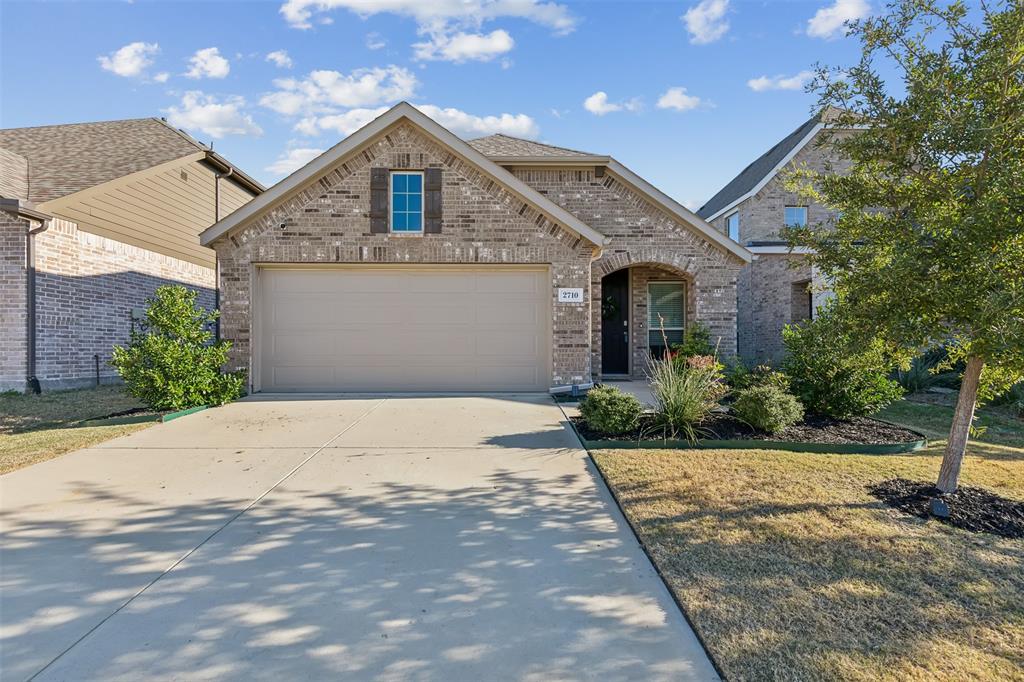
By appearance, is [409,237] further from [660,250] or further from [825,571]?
[825,571]

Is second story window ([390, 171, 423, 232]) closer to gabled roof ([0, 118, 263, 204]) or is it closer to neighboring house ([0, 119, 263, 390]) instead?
neighboring house ([0, 119, 263, 390])

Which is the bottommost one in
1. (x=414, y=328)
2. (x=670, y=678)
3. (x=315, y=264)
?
(x=670, y=678)

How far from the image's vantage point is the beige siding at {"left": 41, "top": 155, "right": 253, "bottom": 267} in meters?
12.0

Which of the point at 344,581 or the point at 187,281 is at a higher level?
the point at 187,281

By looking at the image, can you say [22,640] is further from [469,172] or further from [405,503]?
[469,172]

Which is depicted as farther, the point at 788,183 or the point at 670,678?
the point at 788,183

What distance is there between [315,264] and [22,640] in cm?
841

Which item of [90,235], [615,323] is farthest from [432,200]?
[90,235]

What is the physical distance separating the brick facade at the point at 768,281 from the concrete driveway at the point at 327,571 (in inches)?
483

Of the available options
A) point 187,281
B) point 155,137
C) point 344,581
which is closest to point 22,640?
point 344,581

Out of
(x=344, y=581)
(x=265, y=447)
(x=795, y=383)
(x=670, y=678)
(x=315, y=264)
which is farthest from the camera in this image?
(x=315, y=264)

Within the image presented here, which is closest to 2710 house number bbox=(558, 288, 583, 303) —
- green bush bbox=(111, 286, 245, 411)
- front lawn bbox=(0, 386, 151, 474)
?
green bush bbox=(111, 286, 245, 411)

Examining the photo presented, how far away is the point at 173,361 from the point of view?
8.26 m

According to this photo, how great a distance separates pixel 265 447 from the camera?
6.43 m
